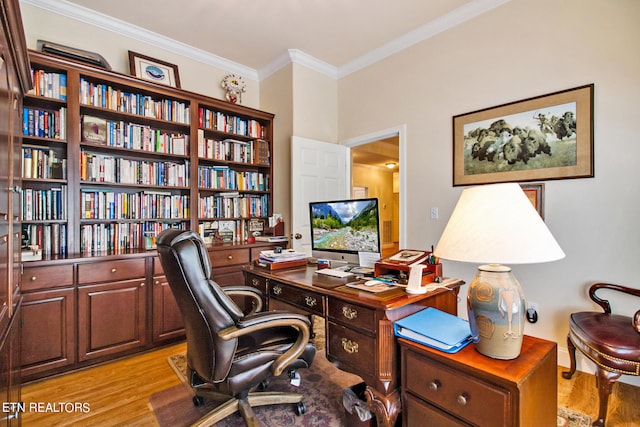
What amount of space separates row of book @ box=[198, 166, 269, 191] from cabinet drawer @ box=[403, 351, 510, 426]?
2.61 m

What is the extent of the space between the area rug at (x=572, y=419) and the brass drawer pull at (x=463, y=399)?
0.94m

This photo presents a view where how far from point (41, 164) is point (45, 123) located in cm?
32

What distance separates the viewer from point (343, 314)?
1417mm

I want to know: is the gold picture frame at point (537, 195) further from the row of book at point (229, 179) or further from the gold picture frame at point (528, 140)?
the row of book at point (229, 179)

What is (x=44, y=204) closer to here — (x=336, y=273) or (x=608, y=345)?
(x=336, y=273)

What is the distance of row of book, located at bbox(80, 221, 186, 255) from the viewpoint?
2473 millimetres

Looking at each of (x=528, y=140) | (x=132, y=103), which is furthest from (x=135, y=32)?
(x=528, y=140)

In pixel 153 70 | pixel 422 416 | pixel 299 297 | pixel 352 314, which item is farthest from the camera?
pixel 153 70

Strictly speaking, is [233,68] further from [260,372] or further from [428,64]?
[260,372]

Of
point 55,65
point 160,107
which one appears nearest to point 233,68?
point 160,107

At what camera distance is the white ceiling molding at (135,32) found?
2.51 m

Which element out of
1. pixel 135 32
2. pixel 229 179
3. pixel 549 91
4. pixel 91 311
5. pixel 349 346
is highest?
pixel 135 32

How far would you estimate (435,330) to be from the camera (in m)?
1.24

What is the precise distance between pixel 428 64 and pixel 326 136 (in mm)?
1376
